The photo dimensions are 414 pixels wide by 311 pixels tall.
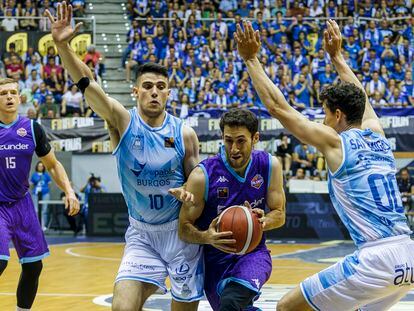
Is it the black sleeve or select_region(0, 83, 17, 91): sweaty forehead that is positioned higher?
select_region(0, 83, 17, 91): sweaty forehead

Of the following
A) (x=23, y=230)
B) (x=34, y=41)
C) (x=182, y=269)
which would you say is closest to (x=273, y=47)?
(x=34, y=41)

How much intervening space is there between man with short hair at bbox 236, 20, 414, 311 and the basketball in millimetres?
498

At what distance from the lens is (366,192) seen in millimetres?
6133

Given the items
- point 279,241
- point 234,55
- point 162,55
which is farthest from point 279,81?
point 279,241

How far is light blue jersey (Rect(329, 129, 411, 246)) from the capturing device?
6.11 metres

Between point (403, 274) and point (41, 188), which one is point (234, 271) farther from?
point (41, 188)

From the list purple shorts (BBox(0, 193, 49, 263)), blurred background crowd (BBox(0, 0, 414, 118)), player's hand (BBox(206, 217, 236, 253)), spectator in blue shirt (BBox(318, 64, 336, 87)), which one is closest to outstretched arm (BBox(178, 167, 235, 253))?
player's hand (BBox(206, 217, 236, 253))

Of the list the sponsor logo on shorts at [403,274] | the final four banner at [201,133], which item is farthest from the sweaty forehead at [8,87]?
the final four banner at [201,133]

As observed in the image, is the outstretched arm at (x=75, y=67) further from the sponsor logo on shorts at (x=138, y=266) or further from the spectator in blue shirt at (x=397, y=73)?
the spectator in blue shirt at (x=397, y=73)

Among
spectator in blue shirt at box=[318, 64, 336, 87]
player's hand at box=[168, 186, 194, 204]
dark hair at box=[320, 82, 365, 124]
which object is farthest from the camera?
spectator in blue shirt at box=[318, 64, 336, 87]

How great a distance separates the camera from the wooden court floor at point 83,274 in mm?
10824

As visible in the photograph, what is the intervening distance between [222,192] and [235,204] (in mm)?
135

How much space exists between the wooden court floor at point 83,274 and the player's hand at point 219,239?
136 inches

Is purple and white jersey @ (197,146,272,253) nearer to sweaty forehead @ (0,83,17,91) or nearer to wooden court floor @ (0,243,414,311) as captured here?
sweaty forehead @ (0,83,17,91)
